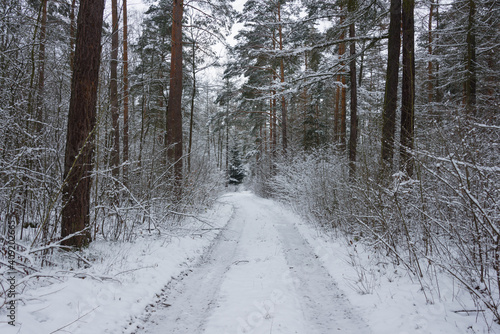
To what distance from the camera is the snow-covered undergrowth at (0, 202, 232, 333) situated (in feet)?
8.13

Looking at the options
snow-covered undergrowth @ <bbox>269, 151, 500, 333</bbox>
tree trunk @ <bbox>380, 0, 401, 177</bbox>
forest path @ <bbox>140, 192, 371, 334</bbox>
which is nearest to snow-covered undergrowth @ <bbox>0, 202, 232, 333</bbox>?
forest path @ <bbox>140, 192, 371, 334</bbox>

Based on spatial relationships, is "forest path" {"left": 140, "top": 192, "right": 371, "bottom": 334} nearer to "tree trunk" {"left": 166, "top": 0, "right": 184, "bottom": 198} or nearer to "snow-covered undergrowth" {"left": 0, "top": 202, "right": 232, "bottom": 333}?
"snow-covered undergrowth" {"left": 0, "top": 202, "right": 232, "bottom": 333}

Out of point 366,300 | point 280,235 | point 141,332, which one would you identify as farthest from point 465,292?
point 280,235

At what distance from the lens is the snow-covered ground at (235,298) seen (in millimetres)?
2713

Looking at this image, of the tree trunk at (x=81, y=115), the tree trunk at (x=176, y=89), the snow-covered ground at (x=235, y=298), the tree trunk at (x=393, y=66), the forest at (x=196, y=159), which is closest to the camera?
the snow-covered ground at (x=235, y=298)

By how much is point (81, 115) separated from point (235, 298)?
12.2ft

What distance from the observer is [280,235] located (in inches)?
310

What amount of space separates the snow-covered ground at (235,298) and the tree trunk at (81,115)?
700 millimetres

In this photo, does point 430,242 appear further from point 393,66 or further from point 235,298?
point 393,66

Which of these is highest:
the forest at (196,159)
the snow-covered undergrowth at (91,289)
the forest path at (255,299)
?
the forest at (196,159)

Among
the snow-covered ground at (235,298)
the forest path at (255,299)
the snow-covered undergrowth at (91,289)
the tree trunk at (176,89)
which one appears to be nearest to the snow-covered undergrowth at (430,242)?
the snow-covered ground at (235,298)

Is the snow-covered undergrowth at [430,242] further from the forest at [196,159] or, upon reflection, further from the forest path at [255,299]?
the forest path at [255,299]

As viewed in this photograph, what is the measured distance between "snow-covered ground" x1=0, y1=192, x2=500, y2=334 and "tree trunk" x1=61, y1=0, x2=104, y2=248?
0.70 metres

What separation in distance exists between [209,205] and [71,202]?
8.58 meters
